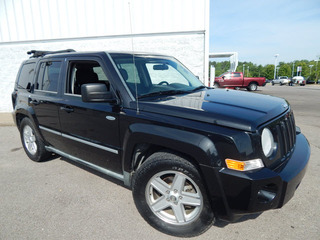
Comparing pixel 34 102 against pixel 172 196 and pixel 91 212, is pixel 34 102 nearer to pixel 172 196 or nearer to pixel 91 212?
pixel 91 212

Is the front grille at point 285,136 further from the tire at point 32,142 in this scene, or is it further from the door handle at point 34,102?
the tire at point 32,142

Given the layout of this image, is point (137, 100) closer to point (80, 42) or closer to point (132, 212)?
point (132, 212)

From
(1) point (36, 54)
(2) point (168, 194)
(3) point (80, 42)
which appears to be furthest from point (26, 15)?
(2) point (168, 194)

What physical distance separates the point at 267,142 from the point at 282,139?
0.92 ft

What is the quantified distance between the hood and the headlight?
0.36ft

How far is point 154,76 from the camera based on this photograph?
3221 mm

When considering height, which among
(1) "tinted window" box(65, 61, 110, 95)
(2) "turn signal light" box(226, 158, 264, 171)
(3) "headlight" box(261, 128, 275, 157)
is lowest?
(2) "turn signal light" box(226, 158, 264, 171)

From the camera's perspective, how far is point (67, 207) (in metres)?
2.86

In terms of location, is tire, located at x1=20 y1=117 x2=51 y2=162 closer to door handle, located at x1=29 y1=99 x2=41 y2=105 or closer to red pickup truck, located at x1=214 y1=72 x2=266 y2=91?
door handle, located at x1=29 y1=99 x2=41 y2=105

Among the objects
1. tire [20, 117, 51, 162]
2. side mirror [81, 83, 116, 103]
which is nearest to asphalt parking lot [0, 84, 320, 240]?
tire [20, 117, 51, 162]

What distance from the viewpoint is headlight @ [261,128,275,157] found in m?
1.94

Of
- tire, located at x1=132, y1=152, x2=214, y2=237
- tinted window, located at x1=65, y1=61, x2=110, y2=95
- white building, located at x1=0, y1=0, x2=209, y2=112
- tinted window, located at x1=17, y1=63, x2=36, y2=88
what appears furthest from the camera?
white building, located at x1=0, y1=0, x2=209, y2=112

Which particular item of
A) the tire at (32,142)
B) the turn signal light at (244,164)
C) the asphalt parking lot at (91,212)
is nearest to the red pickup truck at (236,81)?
the asphalt parking lot at (91,212)

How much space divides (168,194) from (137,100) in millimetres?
1016
